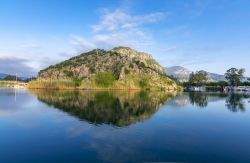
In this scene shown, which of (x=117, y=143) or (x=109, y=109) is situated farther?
(x=109, y=109)

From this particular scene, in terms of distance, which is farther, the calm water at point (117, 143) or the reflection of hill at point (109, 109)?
the reflection of hill at point (109, 109)

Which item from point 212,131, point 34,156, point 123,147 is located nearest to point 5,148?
point 34,156

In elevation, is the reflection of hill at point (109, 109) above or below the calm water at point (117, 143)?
above

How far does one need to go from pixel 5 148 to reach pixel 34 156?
611 centimetres

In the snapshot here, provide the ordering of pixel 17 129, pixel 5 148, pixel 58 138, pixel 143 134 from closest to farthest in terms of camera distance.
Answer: pixel 5 148
pixel 58 138
pixel 143 134
pixel 17 129

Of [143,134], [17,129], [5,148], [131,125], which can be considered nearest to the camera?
[5,148]

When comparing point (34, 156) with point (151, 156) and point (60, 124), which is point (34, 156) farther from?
point (60, 124)

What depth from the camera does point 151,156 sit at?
29859 millimetres

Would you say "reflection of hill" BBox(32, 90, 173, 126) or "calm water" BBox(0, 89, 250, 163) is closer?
"calm water" BBox(0, 89, 250, 163)

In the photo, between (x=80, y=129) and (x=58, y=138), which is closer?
(x=58, y=138)

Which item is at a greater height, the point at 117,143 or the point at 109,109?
the point at 109,109

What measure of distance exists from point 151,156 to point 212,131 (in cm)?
2216

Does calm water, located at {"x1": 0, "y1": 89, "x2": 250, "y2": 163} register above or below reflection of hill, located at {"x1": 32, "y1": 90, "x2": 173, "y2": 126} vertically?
below

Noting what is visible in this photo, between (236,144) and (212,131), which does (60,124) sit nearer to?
(212,131)
